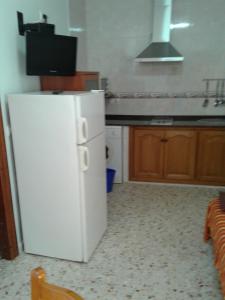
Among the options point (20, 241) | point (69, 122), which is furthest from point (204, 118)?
point (20, 241)

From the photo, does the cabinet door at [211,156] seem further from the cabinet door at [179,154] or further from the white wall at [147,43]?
the white wall at [147,43]

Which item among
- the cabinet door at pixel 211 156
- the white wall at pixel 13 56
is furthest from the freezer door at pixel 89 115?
the cabinet door at pixel 211 156

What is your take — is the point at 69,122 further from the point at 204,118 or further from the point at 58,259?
the point at 204,118

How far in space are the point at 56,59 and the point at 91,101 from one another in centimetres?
52

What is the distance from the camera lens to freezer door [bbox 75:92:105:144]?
1855 mm

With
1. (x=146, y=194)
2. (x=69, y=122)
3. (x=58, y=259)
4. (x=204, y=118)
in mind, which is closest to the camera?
(x=69, y=122)

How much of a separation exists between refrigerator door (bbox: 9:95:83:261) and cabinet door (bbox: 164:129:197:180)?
189 centimetres

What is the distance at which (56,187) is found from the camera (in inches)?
79.9

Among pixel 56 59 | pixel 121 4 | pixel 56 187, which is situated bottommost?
pixel 56 187

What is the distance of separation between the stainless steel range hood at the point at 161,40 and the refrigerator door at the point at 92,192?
174 centimetres

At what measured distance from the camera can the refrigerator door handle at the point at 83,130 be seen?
186 cm

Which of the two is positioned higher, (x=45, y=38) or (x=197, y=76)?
(x=45, y=38)

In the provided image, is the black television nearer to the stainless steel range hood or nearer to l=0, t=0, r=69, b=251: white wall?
l=0, t=0, r=69, b=251: white wall

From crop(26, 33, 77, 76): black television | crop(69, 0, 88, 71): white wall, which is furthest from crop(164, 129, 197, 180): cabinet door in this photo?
crop(26, 33, 77, 76): black television
